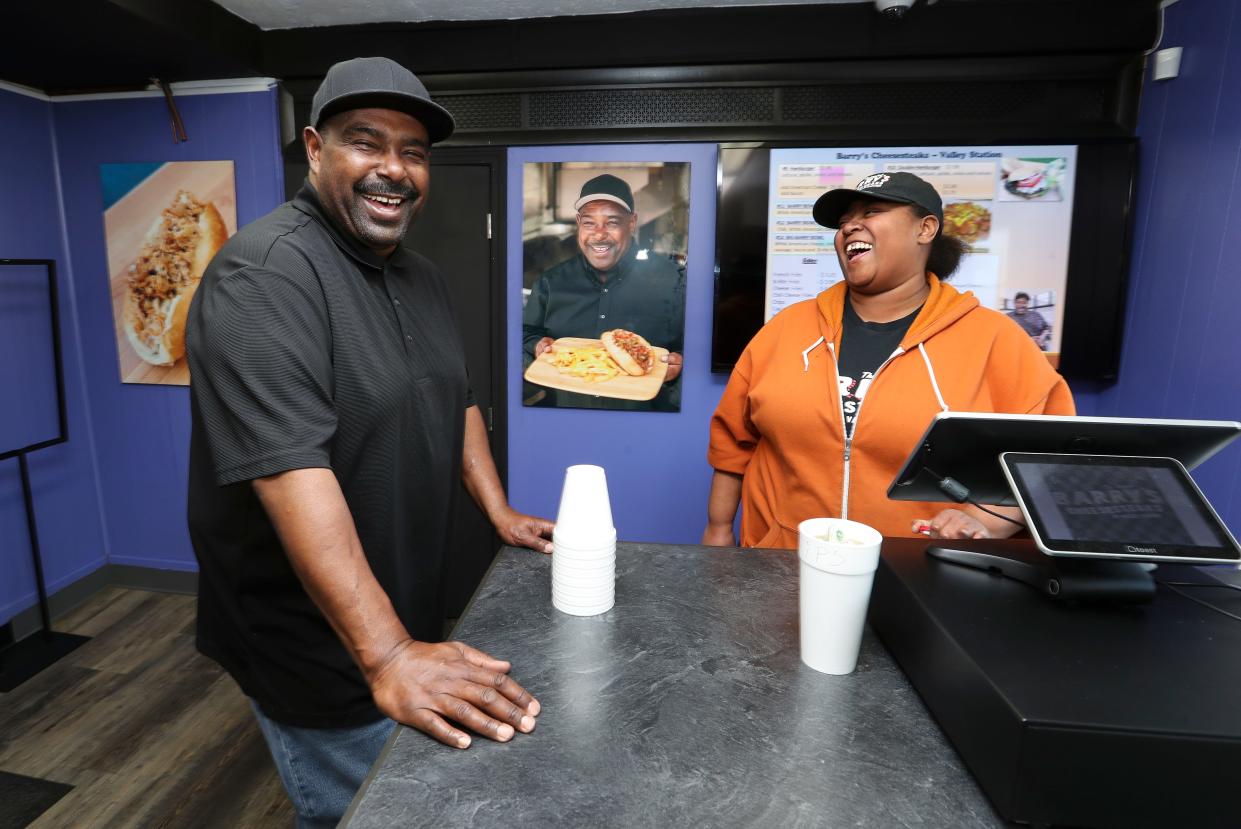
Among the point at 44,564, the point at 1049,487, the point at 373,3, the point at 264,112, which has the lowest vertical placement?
the point at 44,564

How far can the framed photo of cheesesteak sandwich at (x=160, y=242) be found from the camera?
2.93 m

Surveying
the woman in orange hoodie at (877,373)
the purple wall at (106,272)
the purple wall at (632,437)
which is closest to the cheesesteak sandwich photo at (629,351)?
the purple wall at (632,437)

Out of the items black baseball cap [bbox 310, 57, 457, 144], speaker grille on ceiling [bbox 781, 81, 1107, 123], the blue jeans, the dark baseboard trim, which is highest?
speaker grille on ceiling [bbox 781, 81, 1107, 123]

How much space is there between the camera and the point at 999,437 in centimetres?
91

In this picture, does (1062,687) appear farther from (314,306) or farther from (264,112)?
(264,112)

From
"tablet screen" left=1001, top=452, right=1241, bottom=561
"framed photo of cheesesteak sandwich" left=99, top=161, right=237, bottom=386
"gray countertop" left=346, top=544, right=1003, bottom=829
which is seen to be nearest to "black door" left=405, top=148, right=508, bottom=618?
"framed photo of cheesesteak sandwich" left=99, top=161, right=237, bottom=386

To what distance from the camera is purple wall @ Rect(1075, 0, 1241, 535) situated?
192cm

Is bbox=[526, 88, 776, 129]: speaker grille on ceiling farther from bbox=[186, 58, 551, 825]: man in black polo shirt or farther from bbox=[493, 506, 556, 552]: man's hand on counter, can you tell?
bbox=[493, 506, 556, 552]: man's hand on counter

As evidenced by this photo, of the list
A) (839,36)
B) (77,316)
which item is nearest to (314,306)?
(839,36)

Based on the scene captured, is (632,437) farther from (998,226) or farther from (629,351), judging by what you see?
(998,226)

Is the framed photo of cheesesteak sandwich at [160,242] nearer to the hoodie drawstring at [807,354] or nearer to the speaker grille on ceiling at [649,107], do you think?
the speaker grille on ceiling at [649,107]

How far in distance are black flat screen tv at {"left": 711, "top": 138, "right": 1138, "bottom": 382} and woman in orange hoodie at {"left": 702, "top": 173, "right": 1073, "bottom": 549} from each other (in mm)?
972

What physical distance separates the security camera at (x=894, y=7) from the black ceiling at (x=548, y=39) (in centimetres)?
10

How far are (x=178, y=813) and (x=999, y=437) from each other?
2.33 m
